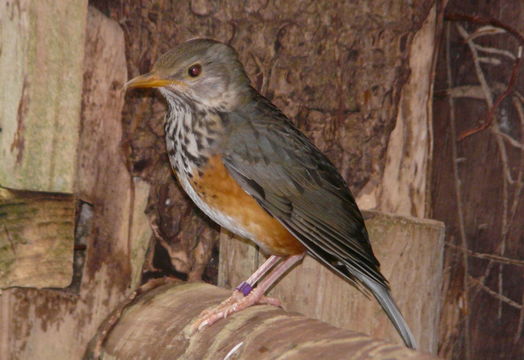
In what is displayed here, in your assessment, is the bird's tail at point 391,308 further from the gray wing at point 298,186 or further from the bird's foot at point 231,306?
the bird's foot at point 231,306

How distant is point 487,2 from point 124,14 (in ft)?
4.61

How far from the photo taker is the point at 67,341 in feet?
10.5

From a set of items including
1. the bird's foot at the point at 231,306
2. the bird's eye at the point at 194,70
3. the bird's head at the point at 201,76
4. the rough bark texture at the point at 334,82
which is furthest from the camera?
the rough bark texture at the point at 334,82

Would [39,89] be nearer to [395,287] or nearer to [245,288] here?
[245,288]

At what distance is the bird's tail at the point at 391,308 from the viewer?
10.1 feet

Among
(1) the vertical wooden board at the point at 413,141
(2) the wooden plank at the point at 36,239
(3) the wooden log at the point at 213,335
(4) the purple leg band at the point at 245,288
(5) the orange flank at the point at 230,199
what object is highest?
(1) the vertical wooden board at the point at 413,141

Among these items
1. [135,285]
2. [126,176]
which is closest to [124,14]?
[126,176]

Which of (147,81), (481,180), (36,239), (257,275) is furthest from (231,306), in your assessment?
(481,180)

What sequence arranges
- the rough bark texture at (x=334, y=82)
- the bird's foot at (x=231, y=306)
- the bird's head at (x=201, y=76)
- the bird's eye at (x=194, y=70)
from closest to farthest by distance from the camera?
the bird's foot at (x=231, y=306) < the bird's head at (x=201, y=76) < the bird's eye at (x=194, y=70) < the rough bark texture at (x=334, y=82)

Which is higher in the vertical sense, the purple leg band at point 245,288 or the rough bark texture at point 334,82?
the rough bark texture at point 334,82

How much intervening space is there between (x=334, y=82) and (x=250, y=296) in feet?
2.96

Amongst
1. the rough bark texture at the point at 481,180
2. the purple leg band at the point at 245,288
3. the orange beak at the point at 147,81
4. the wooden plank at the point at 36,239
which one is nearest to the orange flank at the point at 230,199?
the purple leg band at the point at 245,288

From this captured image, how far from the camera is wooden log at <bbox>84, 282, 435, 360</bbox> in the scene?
2475mm

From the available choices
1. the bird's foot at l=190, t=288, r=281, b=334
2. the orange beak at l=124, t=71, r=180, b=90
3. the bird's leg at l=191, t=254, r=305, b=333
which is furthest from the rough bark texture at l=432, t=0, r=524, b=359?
the orange beak at l=124, t=71, r=180, b=90
